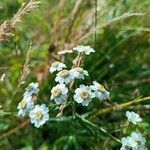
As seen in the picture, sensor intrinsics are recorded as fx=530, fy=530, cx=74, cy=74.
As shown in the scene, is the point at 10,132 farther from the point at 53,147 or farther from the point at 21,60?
the point at 21,60

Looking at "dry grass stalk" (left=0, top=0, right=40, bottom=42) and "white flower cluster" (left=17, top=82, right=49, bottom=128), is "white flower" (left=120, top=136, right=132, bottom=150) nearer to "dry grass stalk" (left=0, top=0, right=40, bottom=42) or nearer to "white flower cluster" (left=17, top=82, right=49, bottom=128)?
"white flower cluster" (left=17, top=82, right=49, bottom=128)

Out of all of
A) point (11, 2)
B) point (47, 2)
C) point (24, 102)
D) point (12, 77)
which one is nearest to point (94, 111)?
point (24, 102)

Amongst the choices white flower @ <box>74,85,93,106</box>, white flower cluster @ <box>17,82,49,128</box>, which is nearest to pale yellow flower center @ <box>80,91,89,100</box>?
white flower @ <box>74,85,93,106</box>

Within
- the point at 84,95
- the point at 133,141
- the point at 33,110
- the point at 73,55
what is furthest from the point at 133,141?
the point at 73,55

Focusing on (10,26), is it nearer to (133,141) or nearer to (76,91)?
(76,91)

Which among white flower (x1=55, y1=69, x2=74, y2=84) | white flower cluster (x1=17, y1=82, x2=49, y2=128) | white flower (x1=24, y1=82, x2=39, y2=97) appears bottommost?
white flower cluster (x1=17, y1=82, x2=49, y2=128)

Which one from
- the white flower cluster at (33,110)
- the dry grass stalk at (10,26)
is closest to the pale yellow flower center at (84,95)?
the white flower cluster at (33,110)
